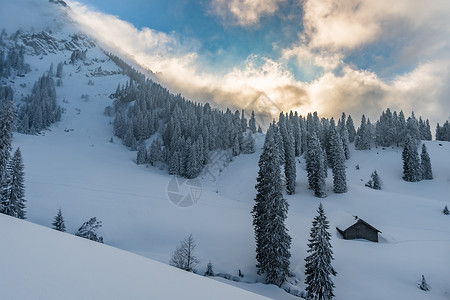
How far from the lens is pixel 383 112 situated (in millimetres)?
117312

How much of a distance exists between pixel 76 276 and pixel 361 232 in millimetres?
45644

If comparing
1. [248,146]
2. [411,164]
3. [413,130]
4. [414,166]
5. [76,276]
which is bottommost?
[76,276]

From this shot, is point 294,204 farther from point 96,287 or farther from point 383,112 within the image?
point 383,112

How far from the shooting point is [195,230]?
4156 cm

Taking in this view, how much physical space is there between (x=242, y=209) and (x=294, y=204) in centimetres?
1440

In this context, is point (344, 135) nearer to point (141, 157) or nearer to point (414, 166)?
point (414, 166)

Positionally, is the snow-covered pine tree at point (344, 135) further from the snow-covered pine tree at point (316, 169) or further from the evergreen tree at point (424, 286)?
the evergreen tree at point (424, 286)

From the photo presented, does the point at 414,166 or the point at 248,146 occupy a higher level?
the point at 248,146

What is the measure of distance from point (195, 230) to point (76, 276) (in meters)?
37.5

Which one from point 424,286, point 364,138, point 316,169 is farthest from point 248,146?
point 424,286

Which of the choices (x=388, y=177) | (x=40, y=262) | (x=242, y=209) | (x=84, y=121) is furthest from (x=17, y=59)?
(x=388, y=177)

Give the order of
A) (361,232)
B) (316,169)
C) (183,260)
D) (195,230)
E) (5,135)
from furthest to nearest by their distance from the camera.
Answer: (316,169)
(195,230)
(361,232)
(183,260)
(5,135)

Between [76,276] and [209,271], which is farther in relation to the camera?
[209,271]

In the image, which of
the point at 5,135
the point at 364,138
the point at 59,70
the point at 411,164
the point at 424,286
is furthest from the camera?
the point at 59,70
